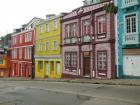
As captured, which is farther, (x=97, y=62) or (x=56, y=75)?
(x=56, y=75)

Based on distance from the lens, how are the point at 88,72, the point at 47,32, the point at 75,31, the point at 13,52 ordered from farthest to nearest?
the point at 13,52, the point at 47,32, the point at 75,31, the point at 88,72

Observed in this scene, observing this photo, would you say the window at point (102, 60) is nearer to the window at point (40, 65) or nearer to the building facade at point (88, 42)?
the building facade at point (88, 42)

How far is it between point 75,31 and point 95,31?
4.46 meters

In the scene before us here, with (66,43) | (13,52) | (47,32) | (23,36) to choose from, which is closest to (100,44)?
(66,43)

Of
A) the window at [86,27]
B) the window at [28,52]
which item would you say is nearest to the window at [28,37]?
the window at [28,52]

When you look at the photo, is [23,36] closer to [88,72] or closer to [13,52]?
[13,52]

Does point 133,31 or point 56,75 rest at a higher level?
point 133,31

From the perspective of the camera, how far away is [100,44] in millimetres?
28953

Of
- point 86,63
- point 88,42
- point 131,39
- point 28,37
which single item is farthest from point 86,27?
point 28,37

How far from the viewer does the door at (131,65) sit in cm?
2485

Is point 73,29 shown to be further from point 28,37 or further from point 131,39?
point 28,37

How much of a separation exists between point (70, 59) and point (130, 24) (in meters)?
11.5

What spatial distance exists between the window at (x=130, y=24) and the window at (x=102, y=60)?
12.4 feet

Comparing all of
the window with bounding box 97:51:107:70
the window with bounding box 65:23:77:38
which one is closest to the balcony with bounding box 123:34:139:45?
the window with bounding box 97:51:107:70
